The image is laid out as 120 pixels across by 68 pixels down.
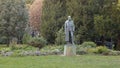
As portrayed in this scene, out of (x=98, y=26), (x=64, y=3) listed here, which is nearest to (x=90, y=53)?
(x=98, y=26)

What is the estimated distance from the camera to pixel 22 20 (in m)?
38.5

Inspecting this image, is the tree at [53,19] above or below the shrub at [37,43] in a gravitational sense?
above

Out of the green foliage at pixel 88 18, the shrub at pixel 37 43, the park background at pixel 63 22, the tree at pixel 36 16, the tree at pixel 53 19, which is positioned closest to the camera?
the shrub at pixel 37 43

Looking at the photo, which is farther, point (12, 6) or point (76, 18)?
point (12, 6)

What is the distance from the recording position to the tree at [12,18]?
3722 centimetres

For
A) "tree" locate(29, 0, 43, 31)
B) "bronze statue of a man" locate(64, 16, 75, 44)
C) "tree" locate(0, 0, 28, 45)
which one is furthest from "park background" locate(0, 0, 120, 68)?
"tree" locate(29, 0, 43, 31)

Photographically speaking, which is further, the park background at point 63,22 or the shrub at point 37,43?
the park background at point 63,22

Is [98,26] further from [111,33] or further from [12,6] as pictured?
[12,6]

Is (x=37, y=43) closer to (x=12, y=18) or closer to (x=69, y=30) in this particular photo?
(x=69, y=30)

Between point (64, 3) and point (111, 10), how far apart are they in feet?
18.9

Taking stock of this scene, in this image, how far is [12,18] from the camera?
37375 mm

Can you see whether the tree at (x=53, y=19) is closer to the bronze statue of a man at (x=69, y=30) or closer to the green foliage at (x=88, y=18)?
the green foliage at (x=88, y=18)

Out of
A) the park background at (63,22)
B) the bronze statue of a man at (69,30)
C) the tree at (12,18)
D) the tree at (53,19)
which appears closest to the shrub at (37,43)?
the park background at (63,22)

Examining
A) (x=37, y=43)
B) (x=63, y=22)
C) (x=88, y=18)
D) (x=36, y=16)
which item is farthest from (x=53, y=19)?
(x=36, y=16)
